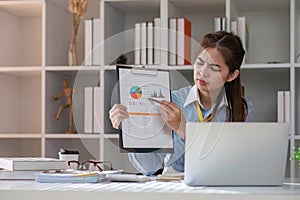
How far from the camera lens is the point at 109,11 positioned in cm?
383

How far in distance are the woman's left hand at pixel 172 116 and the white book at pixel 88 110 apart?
150 centimetres

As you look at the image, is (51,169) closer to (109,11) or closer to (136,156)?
(136,156)

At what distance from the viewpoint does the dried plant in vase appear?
3924mm

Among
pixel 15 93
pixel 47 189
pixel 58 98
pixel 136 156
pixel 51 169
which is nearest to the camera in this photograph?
pixel 47 189

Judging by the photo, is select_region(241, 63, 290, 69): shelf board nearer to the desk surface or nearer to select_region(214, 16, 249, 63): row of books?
select_region(214, 16, 249, 63): row of books

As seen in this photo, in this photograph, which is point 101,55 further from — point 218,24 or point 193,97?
point 193,97

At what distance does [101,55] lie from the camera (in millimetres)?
3748

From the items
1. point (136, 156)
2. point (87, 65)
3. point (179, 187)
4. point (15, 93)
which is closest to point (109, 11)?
point (87, 65)

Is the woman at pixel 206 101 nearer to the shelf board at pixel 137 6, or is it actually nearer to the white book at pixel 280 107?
the white book at pixel 280 107

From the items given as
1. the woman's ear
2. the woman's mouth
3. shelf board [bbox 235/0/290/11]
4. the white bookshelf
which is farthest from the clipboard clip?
shelf board [bbox 235/0/290/11]

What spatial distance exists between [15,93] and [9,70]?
1.20ft

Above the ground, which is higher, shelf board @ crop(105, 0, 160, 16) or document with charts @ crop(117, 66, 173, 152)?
shelf board @ crop(105, 0, 160, 16)

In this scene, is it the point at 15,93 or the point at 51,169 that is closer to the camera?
the point at 51,169

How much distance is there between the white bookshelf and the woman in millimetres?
817
